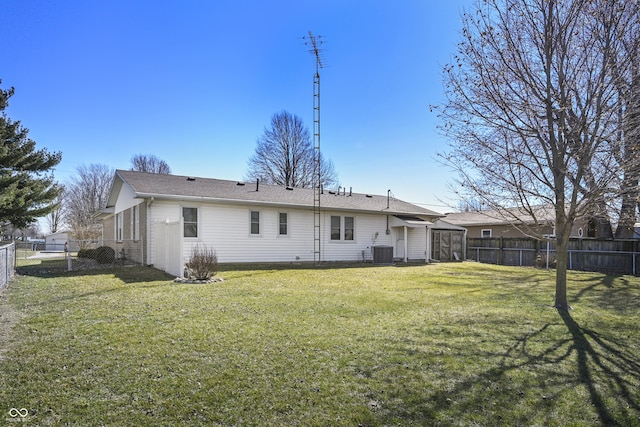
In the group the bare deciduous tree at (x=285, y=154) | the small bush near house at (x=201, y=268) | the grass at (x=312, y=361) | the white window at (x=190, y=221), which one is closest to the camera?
the grass at (x=312, y=361)

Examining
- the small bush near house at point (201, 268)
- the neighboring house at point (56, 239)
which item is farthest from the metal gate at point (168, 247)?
the neighboring house at point (56, 239)

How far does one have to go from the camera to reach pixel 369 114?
17.7 meters

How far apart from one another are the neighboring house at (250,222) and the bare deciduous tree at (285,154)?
44.2 feet

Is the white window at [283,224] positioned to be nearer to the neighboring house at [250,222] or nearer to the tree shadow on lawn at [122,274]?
the neighboring house at [250,222]

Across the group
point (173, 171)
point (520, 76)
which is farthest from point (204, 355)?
point (173, 171)

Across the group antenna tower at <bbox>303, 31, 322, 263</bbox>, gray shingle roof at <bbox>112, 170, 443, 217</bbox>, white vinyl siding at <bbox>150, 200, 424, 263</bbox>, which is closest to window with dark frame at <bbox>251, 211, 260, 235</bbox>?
white vinyl siding at <bbox>150, 200, 424, 263</bbox>

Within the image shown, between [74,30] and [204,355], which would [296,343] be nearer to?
[204,355]

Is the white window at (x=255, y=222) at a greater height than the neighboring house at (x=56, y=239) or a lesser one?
greater

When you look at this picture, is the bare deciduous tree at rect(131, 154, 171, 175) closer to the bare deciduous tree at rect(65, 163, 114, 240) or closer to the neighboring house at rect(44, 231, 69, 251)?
the bare deciduous tree at rect(65, 163, 114, 240)

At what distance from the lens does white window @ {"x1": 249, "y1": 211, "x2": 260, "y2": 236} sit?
51.6 feet

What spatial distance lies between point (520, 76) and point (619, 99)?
1728 mm

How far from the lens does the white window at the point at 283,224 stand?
1647 centimetres

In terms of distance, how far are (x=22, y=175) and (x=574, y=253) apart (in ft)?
90.3

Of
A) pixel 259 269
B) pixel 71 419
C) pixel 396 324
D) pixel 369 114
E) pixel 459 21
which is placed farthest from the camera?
pixel 369 114
